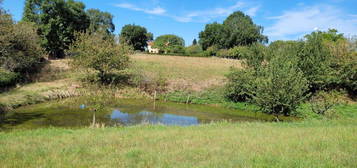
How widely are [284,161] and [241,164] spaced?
1272 mm

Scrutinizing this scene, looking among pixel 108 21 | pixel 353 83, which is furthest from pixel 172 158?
pixel 108 21

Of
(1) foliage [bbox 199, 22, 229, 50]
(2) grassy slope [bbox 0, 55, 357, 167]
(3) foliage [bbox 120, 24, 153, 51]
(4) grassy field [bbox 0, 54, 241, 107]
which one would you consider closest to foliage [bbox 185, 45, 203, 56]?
(1) foliage [bbox 199, 22, 229, 50]

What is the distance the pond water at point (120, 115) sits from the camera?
18.4 m

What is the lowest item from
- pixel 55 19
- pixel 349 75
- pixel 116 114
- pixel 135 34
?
pixel 116 114

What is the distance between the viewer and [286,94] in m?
19.9

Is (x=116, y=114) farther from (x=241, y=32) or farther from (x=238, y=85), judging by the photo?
(x=241, y=32)

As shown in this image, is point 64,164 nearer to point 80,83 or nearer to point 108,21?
point 80,83

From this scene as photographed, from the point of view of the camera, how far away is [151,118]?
22375mm

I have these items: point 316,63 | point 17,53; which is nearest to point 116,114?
point 17,53

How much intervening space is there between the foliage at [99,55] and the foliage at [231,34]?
5945 cm

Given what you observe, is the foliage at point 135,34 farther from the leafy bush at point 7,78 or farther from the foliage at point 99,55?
the leafy bush at point 7,78

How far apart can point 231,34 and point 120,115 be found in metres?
72.9

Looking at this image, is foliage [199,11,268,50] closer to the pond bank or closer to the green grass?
the pond bank

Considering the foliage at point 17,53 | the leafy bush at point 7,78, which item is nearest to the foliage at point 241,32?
the foliage at point 17,53
